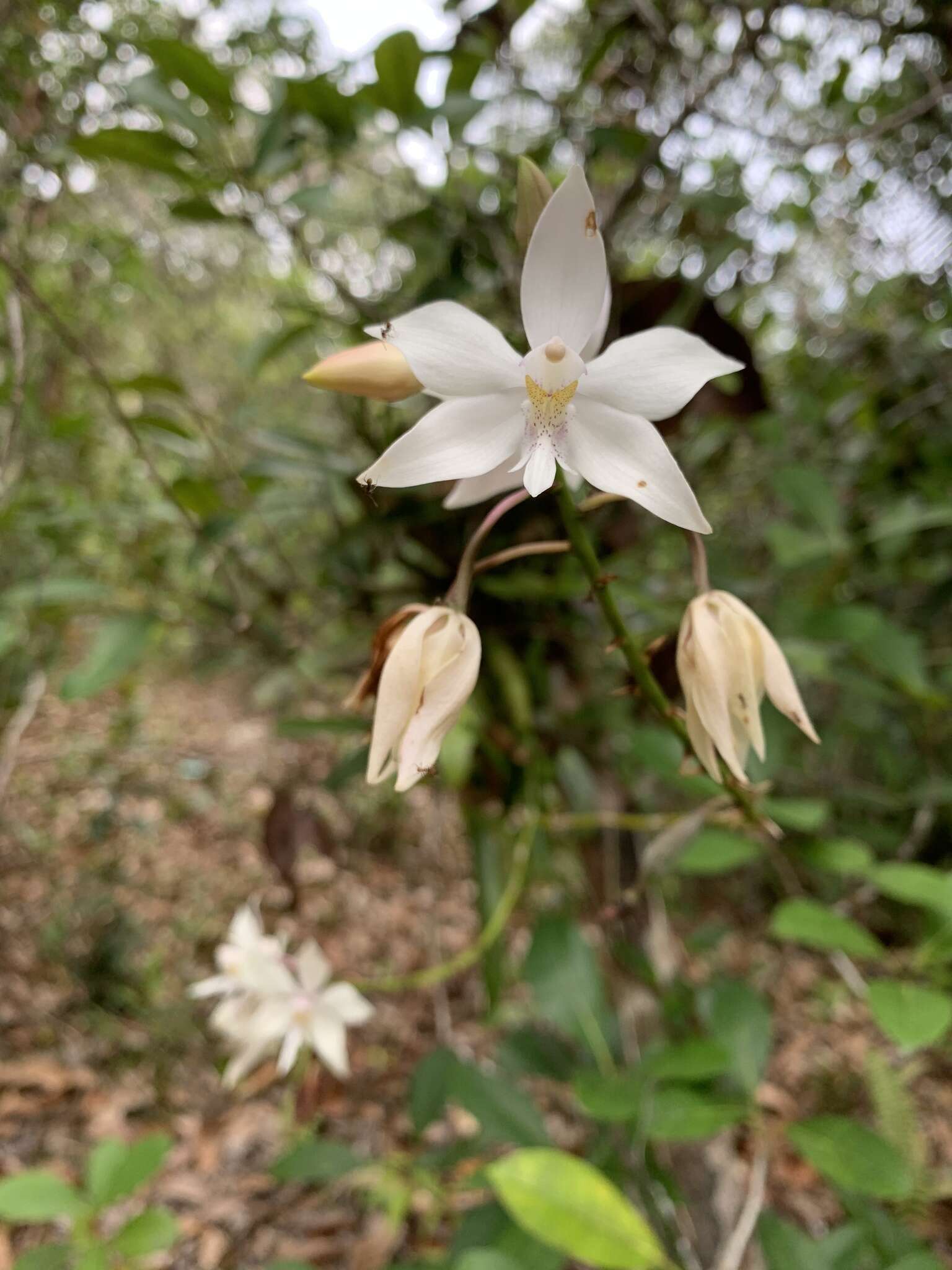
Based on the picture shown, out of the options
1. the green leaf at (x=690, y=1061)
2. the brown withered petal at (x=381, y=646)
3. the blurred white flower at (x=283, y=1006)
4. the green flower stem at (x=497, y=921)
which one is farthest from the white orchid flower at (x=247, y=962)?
the brown withered petal at (x=381, y=646)

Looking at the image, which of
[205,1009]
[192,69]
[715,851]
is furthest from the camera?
[205,1009]

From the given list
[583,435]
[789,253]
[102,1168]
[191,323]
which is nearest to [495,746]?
[583,435]

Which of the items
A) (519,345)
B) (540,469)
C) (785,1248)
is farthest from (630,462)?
(785,1248)

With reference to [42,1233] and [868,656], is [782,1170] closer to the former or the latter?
[868,656]

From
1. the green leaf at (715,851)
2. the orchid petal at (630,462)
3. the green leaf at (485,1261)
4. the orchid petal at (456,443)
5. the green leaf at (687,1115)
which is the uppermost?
the orchid petal at (456,443)

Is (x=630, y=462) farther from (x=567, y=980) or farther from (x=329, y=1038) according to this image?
(x=329, y=1038)

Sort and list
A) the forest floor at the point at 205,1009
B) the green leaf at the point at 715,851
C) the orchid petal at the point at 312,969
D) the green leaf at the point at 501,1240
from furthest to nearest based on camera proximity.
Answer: the forest floor at the point at 205,1009 → the orchid petal at the point at 312,969 → the green leaf at the point at 715,851 → the green leaf at the point at 501,1240

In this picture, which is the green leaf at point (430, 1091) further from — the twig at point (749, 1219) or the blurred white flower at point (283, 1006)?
the twig at point (749, 1219)
